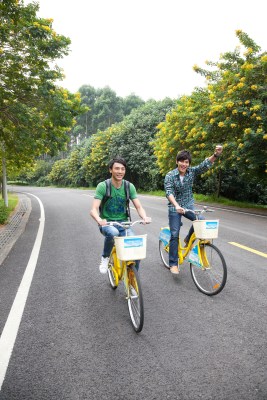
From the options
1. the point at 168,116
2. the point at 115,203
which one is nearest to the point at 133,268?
the point at 115,203

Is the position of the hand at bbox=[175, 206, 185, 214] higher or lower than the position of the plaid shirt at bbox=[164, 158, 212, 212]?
lower

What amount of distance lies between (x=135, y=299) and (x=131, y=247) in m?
0.63

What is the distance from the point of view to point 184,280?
16.3ft

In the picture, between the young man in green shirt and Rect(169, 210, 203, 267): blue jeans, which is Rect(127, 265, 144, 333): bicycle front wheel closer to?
the young man in green shirt

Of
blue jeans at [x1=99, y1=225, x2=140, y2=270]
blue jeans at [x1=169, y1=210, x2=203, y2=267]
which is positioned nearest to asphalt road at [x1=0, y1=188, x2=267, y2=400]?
blue jeans at [x1=169, y1=210, x2=203, y2=267]

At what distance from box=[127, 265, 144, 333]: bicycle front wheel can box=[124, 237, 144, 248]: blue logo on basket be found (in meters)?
0.34

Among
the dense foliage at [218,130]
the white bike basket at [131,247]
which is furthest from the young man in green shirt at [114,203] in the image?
the dense foliage at [218,130]

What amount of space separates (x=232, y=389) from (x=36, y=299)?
2.74 metres

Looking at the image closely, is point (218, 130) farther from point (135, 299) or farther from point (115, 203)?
point (135, 299)

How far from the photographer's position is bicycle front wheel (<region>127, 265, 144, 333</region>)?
130 inches

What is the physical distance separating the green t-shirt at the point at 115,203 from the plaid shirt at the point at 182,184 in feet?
2.80

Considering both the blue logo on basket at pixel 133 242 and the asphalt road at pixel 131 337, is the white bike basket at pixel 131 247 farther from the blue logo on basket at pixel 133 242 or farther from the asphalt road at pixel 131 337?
the asphalt road at pixel 131 337

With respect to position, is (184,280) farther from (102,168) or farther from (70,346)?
(102,168)

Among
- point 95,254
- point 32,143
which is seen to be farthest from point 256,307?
point 32,143
